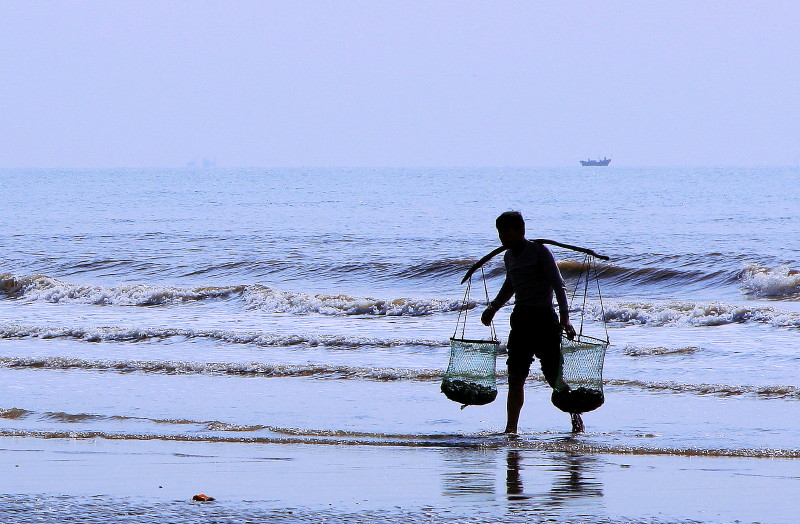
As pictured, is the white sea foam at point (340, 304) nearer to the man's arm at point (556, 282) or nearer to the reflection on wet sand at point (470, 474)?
the man's arm at point (556, 282)

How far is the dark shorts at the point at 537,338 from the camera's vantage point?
7379mm

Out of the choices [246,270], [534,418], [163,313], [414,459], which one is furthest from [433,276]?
[414,459]

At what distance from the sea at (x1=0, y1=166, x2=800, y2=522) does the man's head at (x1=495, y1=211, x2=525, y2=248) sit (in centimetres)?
140

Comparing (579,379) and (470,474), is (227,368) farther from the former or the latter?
(470,474)

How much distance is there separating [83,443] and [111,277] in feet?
59.5

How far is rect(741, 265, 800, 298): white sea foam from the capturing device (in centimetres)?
1939

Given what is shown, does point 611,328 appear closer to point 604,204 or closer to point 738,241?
point 738,241

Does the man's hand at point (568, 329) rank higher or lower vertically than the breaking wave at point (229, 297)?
higher

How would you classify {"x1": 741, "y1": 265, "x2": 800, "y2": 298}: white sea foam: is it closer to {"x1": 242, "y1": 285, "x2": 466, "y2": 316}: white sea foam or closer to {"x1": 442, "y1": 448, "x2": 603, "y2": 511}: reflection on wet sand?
{"x1": 242, "y1": 285, "x2": 466, "y2": 316}: white sea foam

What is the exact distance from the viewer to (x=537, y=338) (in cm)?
739

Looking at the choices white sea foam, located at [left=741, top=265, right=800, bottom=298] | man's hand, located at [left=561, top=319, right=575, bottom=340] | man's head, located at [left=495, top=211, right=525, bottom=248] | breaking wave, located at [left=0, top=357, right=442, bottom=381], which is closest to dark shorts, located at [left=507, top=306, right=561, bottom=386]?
man's hand, located at [left=561, top=319, right=575, bottom=340]

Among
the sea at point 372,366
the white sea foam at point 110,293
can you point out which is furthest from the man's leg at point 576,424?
the white sea foam at point 110,293

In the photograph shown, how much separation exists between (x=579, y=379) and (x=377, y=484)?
7.86ft

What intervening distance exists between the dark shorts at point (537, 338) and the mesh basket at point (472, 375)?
0.43 m
